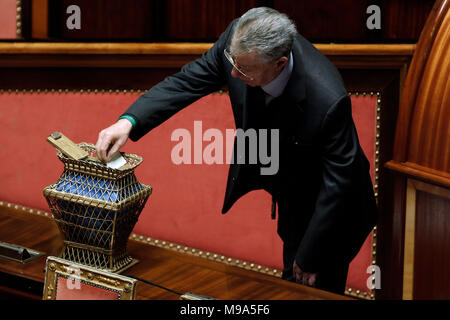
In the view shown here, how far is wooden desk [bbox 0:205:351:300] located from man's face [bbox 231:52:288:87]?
1.69ft

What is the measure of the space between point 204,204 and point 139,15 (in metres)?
0.88

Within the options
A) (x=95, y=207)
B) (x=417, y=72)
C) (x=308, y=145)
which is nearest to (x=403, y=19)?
(x=417, y=72)

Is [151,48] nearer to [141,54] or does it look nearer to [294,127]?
[141,54]

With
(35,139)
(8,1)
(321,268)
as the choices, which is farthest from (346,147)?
(8,1)

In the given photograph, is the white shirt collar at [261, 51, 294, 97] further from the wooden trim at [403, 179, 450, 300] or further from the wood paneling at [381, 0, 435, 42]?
the wood paneling at [381, 0, 435, 42]

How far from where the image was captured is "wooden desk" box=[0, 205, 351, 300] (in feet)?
5.13

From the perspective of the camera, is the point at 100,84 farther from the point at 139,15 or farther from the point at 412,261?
the point at 412,261

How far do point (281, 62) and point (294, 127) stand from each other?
0.70 feet

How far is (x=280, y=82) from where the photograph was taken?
167 centimetres

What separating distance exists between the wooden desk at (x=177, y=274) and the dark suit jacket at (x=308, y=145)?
0.16 metres

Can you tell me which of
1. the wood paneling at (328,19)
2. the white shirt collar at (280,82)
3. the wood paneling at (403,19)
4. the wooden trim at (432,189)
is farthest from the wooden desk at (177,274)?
the wood paneling at (403,19)

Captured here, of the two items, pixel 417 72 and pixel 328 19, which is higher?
pixel 328 19

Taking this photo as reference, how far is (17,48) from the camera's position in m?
2.77

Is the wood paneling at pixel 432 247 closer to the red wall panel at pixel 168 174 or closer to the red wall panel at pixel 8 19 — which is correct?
the red wall panel at pixel 168 174
